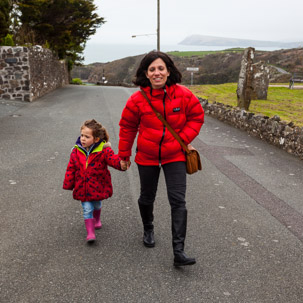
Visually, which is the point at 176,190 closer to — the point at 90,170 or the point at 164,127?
the point at 164,127

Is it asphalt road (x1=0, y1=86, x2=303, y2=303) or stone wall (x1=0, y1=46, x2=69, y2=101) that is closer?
asphalt road (x1=0, y1=86, x2=303, y2=303)

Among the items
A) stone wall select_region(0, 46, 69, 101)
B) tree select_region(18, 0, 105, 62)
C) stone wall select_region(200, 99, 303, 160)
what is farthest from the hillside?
stone wall select_region(0, 46, 69, 101)

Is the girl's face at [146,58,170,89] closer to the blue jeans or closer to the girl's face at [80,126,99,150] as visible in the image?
the girl's face at [80,126,99,150]

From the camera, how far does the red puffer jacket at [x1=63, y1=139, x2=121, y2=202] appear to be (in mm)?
3863

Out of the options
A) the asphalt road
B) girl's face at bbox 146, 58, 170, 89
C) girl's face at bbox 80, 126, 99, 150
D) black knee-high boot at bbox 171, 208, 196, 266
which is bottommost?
the asphalt road

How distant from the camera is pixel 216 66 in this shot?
56625 millimetres

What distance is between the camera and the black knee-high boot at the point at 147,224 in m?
3.88

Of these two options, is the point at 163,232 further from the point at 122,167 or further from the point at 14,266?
the point at 14,266

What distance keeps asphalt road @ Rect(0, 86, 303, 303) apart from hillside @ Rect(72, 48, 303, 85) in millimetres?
28610

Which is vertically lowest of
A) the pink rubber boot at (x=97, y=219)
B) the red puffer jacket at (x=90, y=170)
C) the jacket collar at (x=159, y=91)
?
the pink rubber boot at (x=97, y=219)

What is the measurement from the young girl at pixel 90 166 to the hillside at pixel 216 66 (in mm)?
30900

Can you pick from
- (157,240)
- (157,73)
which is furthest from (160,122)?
(157,240)

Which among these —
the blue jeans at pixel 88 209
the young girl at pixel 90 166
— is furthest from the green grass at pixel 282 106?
the blue jeans at pixel 88 209

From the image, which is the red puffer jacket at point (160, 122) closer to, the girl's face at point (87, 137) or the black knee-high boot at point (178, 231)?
the girl's face at point (87, 137)
